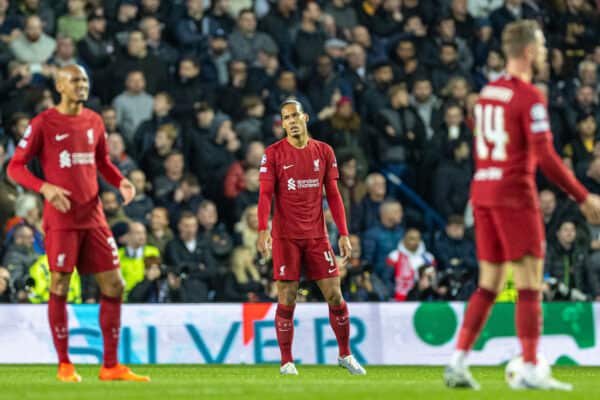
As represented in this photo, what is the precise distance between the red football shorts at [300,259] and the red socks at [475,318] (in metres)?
3.59

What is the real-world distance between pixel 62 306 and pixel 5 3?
32.7 feet

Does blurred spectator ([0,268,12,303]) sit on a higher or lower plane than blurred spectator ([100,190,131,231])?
lower

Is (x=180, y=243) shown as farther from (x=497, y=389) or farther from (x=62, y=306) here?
(x=497, y=389)

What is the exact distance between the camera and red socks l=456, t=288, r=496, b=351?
31.1ft

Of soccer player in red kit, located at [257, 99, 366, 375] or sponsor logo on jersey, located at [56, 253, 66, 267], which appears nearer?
sponsor logo on jersey, located at [56, 253, 66, 267]

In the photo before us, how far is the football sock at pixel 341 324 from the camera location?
13.2 meters

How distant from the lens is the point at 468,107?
20.4 m

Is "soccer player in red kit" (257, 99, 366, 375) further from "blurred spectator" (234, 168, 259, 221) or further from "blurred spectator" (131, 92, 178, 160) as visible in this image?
"blurred spectator" (131, 92, 178, 160)

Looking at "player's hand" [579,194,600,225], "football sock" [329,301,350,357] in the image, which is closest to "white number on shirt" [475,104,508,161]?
"player's hand" [579,194,600,225]

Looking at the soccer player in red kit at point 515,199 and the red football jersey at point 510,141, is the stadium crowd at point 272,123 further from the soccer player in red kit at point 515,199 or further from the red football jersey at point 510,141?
the red football jersey at point 510,141

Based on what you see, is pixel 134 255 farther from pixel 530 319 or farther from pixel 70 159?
pixel 530 319

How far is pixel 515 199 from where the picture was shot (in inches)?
372

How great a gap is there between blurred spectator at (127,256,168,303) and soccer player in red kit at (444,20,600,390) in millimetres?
7814

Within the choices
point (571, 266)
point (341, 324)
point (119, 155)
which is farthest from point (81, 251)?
point (571, 266)
